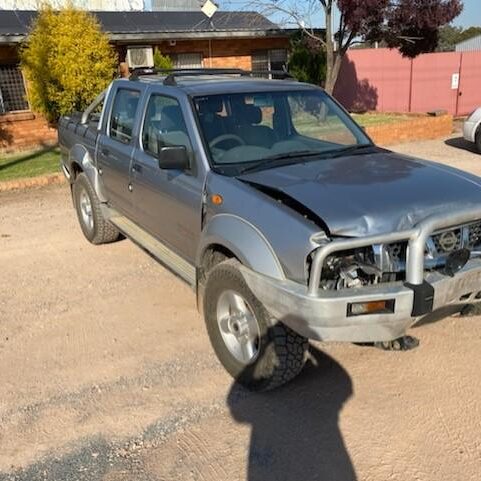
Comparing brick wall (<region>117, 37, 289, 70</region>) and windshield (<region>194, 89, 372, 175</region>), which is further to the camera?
brick wall (<region>117, 37, 289, 70</region>)

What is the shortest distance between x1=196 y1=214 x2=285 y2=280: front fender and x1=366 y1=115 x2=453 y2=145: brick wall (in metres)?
8.91

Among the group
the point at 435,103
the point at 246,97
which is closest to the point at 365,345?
the point at 246,97

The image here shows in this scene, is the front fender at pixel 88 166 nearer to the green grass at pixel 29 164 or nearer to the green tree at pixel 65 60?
the green grass at pixel 29 164

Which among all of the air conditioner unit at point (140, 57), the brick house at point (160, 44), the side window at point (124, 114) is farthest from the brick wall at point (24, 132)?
the side window at point (124, 114)

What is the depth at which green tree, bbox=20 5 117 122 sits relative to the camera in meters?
11.6

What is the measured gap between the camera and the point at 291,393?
329 cm

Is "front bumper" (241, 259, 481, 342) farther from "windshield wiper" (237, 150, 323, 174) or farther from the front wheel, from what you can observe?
the front wheel

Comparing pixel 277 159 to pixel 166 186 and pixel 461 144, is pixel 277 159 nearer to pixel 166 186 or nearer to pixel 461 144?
pixel 166 186

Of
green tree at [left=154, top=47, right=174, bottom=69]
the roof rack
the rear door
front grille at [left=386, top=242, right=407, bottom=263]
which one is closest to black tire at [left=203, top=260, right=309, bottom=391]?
front grille at [left=386, top=242, right=407, bottom=263]

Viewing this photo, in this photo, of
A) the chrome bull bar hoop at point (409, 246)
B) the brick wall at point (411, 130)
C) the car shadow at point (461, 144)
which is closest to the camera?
the chrome bull bar hoop at point (409, 246)

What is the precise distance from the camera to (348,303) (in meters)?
2.68

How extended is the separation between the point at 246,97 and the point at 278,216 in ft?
4.91

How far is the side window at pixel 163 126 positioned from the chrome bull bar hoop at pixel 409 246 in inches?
60.5

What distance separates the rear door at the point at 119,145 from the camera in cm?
467
